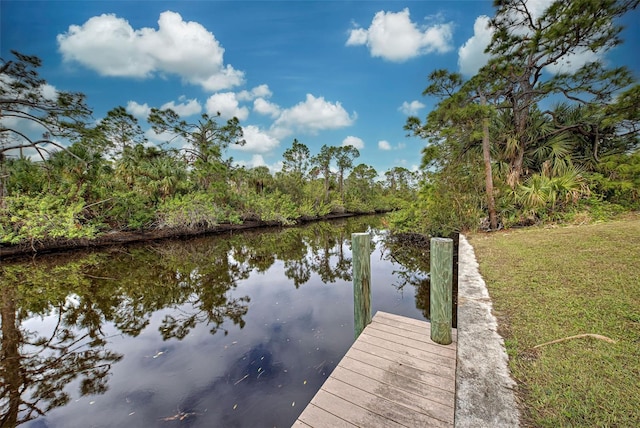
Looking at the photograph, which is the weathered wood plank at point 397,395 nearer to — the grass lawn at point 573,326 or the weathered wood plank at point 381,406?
the weathered wood plank at point 381,406

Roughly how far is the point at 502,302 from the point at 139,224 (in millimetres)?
15407

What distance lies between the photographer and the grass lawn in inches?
63.1

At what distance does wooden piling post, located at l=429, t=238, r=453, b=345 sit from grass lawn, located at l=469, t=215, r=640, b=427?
1.85 feet

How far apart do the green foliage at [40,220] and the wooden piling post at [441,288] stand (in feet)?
43.8

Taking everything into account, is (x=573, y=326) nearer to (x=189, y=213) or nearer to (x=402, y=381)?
(x=402, y=381)

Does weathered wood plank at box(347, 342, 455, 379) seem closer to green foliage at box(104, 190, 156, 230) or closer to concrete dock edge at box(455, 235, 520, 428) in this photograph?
concrete dock edge at box(455, 235, 520, 428)

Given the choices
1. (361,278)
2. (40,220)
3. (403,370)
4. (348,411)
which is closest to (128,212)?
(40,220)

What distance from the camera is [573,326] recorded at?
2514 millimetres

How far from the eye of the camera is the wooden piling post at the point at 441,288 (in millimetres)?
2475

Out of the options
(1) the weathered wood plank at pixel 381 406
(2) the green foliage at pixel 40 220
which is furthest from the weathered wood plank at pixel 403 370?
(2) the green foliage at pixel 40 220

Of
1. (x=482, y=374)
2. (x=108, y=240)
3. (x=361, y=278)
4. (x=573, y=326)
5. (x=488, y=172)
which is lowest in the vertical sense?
(x=482, y=374)

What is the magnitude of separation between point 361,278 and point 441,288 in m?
0.95

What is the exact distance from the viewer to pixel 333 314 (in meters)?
4.70

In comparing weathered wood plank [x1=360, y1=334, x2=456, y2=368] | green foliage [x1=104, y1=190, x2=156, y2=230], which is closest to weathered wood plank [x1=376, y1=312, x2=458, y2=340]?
weathered wood plank [x1=360, y1=334, x2=456, y2=368]
